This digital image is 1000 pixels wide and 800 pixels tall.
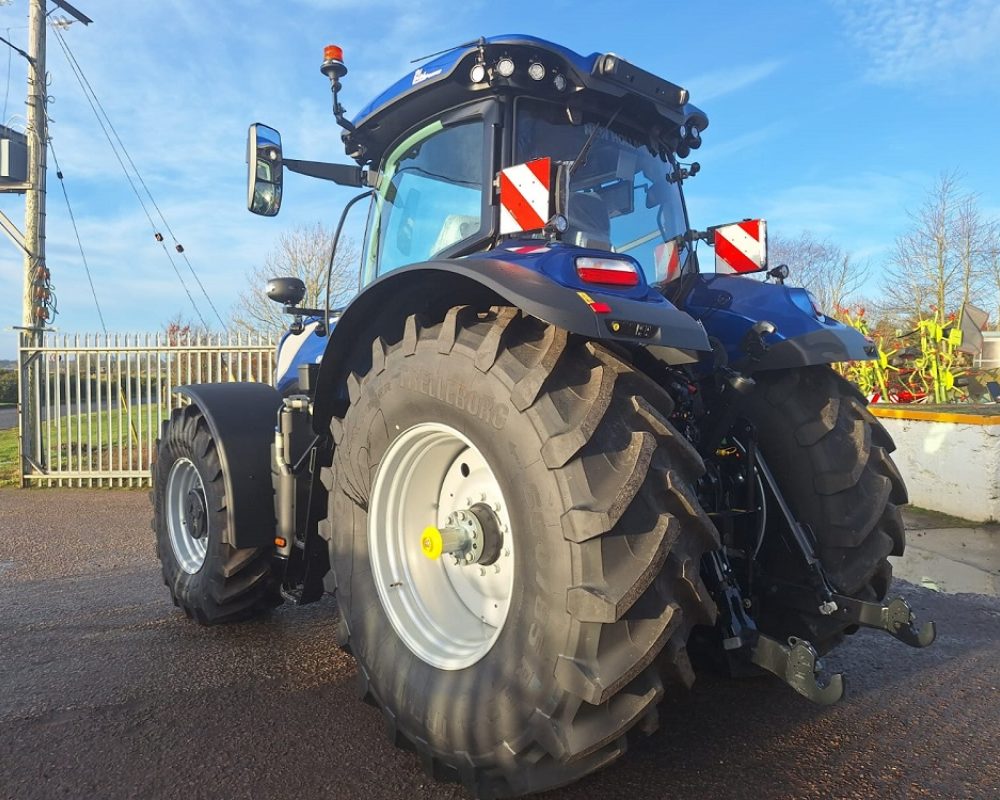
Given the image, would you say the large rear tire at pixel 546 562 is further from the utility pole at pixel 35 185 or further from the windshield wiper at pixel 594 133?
the utility pole at pixel 35 185

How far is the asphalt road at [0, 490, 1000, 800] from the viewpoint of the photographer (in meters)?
2.21

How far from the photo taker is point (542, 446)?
1.83 meters

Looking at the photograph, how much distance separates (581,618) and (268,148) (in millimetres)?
2628

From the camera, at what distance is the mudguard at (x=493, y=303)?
1.88m

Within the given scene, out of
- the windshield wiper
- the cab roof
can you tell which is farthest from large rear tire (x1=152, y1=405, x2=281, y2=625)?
the windshield wiper

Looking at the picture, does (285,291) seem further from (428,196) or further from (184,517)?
(184,517)

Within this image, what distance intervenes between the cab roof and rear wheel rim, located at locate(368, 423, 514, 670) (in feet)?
4.45

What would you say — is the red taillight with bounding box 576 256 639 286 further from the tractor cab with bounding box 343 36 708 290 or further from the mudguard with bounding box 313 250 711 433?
the tractor cab with bounding box 343 36 708 290

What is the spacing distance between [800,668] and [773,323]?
1355 mm

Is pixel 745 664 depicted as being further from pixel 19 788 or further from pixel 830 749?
pixel 19 788

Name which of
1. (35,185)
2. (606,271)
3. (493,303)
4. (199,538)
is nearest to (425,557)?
(493,303)

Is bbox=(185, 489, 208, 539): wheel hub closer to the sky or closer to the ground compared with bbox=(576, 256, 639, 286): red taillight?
closer to the ground

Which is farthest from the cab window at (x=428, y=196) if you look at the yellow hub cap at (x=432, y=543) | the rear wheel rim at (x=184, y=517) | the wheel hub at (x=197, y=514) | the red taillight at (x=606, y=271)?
the rear wheel rim at (x=184, y=517)

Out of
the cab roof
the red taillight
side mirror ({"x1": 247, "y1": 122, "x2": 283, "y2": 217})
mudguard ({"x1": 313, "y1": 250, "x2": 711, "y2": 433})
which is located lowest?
mudguard ({"x1": 313, "y1": 250, "x2": 711, "y2": 433})
